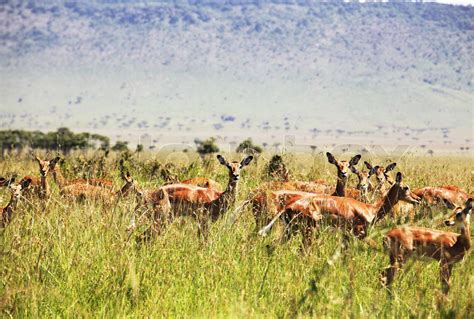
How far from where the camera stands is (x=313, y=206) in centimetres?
960

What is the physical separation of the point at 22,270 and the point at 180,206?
4182 mm

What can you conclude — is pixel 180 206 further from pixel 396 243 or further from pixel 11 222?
pixel 396 243

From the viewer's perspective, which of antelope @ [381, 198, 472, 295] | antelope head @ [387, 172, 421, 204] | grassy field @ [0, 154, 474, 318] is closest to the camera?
grassy field @ [0, 154, 474, 318]

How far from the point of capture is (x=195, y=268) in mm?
7648

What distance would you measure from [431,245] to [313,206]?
1723 mm

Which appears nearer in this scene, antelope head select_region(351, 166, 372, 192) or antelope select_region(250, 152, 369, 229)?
antelope select_region(250, 152, 369, 229)

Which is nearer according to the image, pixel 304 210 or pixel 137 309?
pixel 137 309

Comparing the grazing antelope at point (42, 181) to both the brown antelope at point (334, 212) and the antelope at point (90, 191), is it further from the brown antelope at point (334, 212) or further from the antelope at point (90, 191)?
the brown antelope at point (334, 212)

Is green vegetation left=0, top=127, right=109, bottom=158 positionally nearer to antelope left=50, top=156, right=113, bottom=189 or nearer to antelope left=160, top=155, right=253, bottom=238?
antelope left=50, top=156, right=113, bottom=189

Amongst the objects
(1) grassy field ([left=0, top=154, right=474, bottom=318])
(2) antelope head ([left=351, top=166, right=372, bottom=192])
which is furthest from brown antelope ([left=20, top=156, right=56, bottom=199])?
(2) antelope head ([left=351, top=166, right=372, bottom=192])

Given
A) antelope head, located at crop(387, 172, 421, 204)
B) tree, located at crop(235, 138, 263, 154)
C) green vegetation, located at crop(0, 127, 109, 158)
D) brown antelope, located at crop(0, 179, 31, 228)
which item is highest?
antelope head, located at crop(387, 172, 421, 204)

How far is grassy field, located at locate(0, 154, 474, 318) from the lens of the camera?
6.68m

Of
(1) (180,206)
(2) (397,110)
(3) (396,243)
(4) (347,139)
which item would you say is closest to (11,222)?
(1) (180,206)

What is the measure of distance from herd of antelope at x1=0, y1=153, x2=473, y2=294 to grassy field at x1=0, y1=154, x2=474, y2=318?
250 mm
